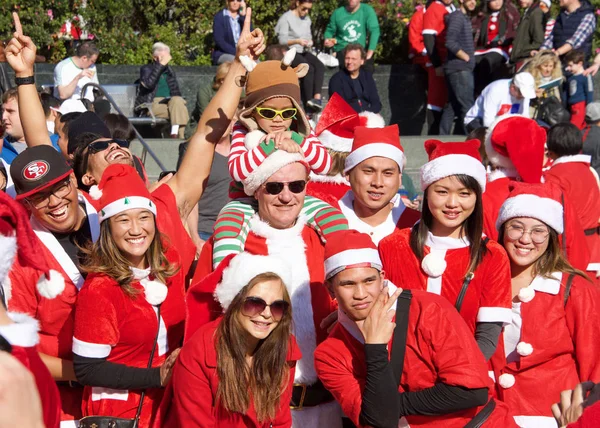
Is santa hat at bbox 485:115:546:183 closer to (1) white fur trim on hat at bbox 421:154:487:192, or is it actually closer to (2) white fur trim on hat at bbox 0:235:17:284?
(1) white fur trim on hat at bbox 421:154:487:192

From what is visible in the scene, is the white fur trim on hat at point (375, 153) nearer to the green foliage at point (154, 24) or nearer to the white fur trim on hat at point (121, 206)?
the white fur trim on hat at point (121, 206)

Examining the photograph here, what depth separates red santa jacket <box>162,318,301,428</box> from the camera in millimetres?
3473

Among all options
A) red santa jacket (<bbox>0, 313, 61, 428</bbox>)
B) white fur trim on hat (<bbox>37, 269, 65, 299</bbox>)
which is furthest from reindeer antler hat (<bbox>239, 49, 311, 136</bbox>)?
red santa jacket (<bbox>0, 313, 61, 428</bbox>)

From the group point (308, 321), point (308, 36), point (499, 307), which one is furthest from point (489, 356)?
point (308, 36)

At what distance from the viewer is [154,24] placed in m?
13.6

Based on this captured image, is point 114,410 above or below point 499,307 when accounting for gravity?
below

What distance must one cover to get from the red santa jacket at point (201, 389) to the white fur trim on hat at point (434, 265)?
0.99 metres

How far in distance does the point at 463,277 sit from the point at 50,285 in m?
1.84

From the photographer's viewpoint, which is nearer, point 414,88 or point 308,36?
point 308,36

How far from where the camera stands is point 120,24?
13.2 meters

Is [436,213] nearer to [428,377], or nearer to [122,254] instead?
[428,377]

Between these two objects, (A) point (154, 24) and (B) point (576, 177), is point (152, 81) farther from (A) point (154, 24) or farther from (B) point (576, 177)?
(B) point (576, 177)

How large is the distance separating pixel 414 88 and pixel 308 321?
10443 millimetres

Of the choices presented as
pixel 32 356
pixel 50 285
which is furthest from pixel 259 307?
pixel 32 356
